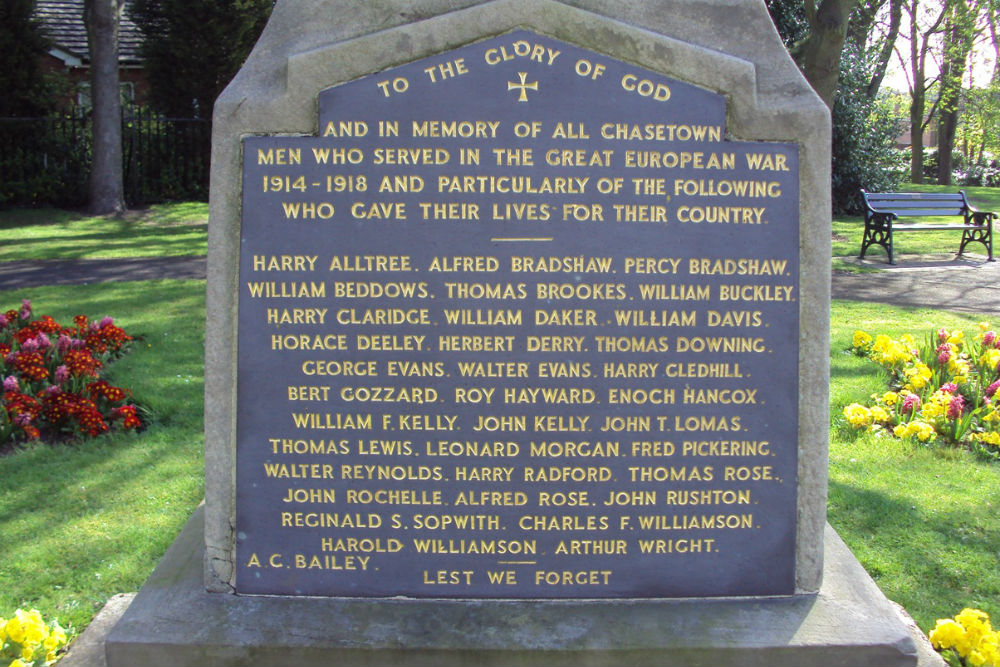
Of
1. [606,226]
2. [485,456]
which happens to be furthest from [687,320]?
[485,456]

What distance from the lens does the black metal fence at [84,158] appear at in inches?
701

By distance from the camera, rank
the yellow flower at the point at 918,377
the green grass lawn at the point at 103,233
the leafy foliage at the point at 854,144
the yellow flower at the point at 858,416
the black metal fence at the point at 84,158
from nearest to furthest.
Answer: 1. the yellow flower at the point at 858,416
2. the yellow flower at the point at 918,377
3. the green grass lawn at the point at 103,233
4. the black metal fence at the point at 84,158
5. the leafy foliage at the point at 854,144

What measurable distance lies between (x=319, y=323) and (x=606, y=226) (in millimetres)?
907

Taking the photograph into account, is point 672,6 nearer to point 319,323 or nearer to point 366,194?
point 366,194

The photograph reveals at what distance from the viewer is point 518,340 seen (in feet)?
8.62

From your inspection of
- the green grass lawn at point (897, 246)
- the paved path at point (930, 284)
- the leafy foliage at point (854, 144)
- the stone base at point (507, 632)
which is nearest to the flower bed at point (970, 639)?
the stone base at point (507, 632)

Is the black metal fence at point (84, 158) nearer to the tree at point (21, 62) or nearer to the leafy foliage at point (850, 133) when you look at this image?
the tree at point (21, 62)

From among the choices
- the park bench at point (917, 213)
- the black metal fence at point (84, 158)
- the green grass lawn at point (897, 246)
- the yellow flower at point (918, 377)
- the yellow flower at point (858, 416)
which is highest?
the black metal fence at point (84, 158)

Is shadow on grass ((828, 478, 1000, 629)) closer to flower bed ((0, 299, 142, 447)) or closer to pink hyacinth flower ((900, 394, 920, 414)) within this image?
pink hyacinth flower ((900, 394, 920, 414))

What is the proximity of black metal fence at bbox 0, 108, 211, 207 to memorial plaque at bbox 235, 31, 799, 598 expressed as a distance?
17.3m

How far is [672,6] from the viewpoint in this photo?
8.66 ft

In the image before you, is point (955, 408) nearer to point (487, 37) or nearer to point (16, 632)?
point (487, 37)

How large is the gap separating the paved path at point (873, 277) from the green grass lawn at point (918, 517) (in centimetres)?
449

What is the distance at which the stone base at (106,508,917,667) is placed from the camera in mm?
2449
